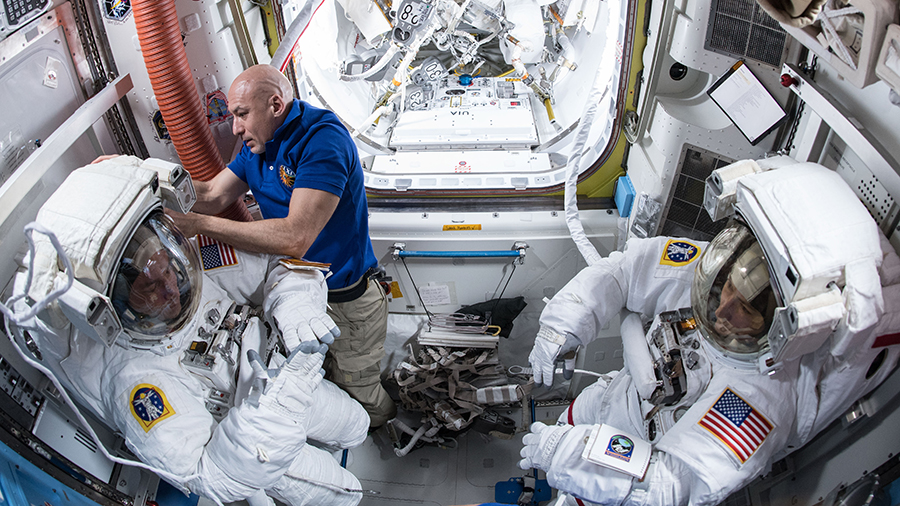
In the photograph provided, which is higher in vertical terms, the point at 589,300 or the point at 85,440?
the point at 589,300

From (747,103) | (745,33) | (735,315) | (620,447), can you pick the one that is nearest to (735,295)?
(735,315)

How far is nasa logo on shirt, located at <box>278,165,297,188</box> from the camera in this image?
7.75 feet

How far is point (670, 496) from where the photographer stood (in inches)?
66.3

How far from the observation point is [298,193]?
7.11 feet

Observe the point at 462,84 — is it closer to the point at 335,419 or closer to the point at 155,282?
the point at 335,419

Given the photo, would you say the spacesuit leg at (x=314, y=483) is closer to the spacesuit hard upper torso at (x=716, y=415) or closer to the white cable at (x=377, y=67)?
the spacesuit hard upper torso at (x=716, y=415)

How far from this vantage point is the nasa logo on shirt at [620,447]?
1.72 metres

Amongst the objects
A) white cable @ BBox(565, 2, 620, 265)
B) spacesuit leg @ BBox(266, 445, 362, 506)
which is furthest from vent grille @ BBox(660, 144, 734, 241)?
spacesuit leg @ BBox(266, 445, 362, 506)

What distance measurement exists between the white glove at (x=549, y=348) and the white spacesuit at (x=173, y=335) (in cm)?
94

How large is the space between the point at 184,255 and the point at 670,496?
1.85 m

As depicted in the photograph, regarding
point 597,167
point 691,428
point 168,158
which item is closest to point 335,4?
point 168,158

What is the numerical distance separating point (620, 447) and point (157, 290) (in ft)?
5.41

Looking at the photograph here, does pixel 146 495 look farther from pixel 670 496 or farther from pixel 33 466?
pixel 670 496

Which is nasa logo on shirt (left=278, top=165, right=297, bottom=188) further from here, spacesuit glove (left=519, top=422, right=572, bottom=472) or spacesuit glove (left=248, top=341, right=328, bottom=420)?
spacesuit glove (left=519, top=422, right=572, bottom=472)
